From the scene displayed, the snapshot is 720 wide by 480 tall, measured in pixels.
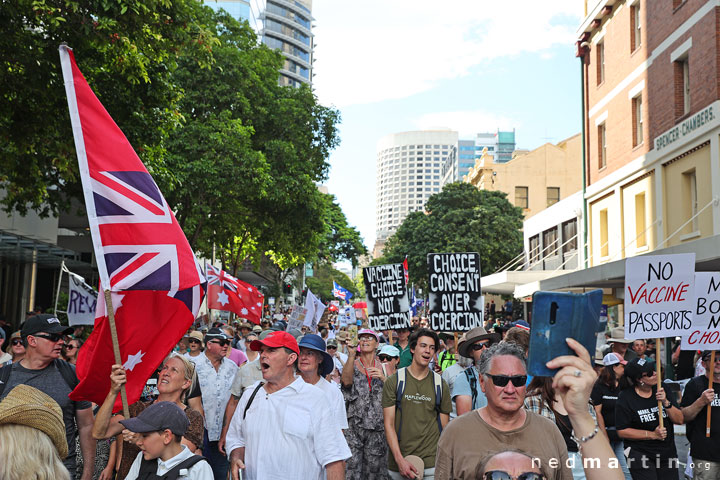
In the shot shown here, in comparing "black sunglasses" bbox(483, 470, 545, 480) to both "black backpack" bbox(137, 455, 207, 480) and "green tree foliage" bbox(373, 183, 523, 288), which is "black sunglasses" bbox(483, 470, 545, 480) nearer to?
"black backpack" bbox(137, 455, 207, 480)

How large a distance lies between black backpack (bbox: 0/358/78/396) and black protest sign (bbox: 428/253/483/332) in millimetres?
6178

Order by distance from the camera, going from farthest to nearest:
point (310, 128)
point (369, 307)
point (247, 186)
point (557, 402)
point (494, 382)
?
point (310, 128)
point (247, 186)
point (369, 307)
point (557, 402)
point (494, 382)

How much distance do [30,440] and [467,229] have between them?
47.8 metres

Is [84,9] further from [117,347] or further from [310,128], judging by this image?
[310,128]

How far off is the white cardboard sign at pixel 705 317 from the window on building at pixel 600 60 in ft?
73.8

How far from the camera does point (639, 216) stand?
2667cm

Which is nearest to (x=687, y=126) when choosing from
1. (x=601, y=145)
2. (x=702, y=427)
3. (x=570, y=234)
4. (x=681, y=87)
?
(x=681, y=87)

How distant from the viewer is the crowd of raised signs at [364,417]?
3.10 metres

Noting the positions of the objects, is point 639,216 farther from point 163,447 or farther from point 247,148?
point 163,447

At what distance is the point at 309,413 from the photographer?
5.24 m

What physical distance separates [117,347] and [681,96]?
2177 centimetres

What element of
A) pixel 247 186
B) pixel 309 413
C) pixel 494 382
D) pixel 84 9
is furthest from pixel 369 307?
pixel 247 186

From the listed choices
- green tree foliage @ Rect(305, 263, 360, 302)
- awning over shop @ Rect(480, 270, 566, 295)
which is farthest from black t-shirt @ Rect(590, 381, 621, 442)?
green tree foliage @ Rect(305, 263, 360, 302)

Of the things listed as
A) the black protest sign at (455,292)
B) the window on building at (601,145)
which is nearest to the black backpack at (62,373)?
the black protest sign at (455,292)
